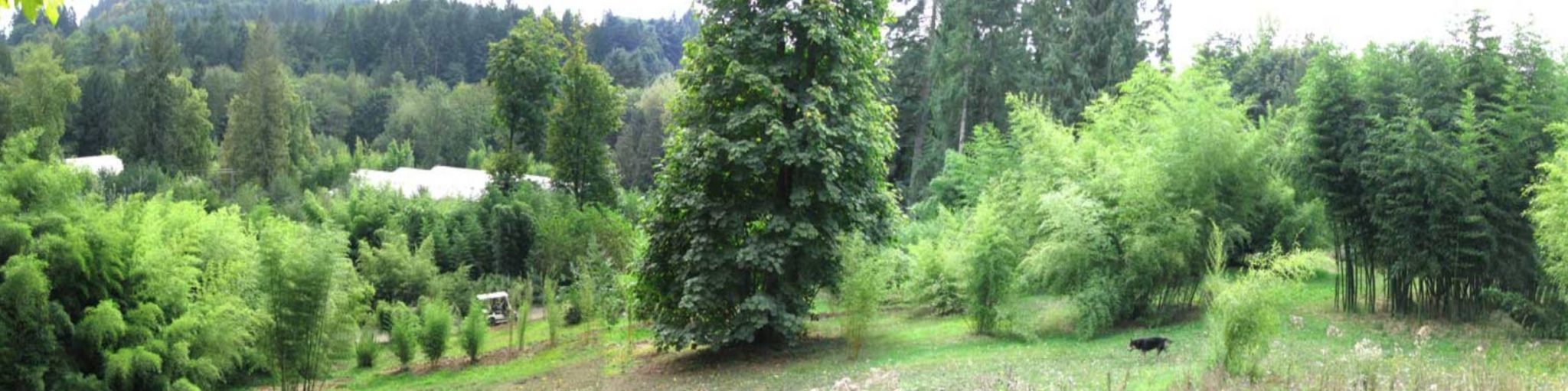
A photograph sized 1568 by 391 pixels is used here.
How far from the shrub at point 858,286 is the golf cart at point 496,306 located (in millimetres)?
13032

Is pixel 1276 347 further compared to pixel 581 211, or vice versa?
pixel 581 211

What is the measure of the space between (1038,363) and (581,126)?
69.6 feet

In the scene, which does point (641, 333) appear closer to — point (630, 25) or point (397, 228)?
point (397, 228)

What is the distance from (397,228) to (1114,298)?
20619 mm

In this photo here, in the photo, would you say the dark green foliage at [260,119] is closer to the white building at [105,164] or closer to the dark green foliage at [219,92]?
the white building at [105,164]

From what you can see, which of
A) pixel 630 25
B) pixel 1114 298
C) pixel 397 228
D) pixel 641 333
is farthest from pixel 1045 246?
pixel 630 25

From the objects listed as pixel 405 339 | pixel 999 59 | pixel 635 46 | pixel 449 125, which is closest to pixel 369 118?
pixel 449 125

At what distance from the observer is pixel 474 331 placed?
58.4ft

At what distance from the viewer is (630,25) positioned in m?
116

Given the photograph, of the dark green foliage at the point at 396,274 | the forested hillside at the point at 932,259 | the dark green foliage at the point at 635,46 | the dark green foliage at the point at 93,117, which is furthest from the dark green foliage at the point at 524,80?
the dark green foliage at the point at 635,46

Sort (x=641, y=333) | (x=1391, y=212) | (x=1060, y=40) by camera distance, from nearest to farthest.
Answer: (x=1391, y=212) → (x=641, y=333) → (x=1060, y=40)

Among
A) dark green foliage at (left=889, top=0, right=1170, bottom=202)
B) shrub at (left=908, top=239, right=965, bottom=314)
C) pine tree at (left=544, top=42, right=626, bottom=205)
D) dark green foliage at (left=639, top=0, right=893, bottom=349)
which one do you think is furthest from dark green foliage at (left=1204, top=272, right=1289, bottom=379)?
pine tree at (left=544, top=42, right=626, bottom=205)

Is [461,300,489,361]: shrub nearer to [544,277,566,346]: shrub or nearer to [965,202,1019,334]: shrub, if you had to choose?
[544,277,566,346]: shrub

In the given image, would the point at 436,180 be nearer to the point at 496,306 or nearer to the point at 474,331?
the point at 496,306
